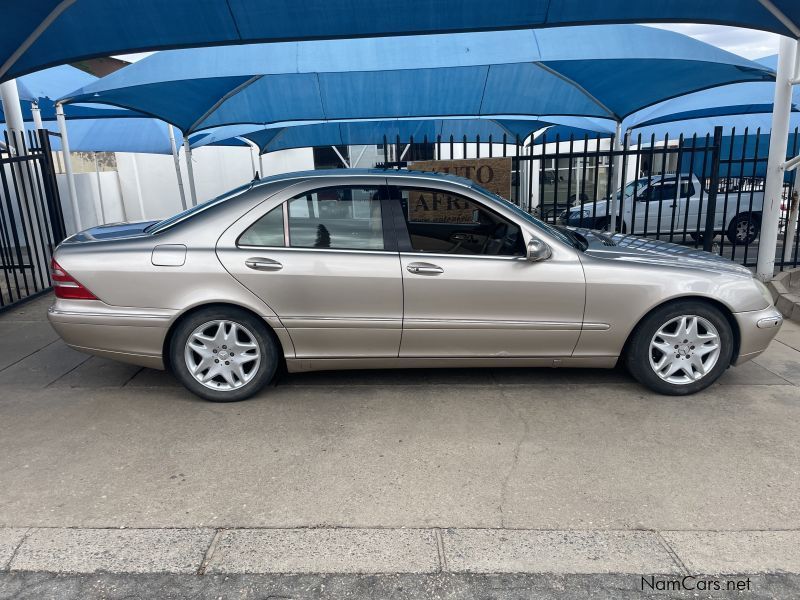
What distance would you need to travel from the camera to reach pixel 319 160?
67.5 feet

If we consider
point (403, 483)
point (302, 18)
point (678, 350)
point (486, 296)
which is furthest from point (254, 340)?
point (302, 18)

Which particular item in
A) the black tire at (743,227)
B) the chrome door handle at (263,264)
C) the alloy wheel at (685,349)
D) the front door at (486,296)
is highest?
the chrome door handle at (263,264)

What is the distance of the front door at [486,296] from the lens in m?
3.88

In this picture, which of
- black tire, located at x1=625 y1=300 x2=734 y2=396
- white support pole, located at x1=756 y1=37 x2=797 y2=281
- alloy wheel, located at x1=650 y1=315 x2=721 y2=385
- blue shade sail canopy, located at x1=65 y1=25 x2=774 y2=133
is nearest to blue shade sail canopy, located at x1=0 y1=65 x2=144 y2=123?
blue shade sail canopy, located at x1=65 y1=25 x2=774 y2=133

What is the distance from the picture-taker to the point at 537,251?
3.82 metres

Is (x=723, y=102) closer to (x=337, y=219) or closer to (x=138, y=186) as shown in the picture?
(x=337, y=219)

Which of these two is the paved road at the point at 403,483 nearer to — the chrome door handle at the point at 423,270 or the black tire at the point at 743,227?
the chrome door handle at the point at 423,270

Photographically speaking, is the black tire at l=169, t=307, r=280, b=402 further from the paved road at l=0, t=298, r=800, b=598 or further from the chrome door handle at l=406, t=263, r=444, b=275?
the chrome door handle at l=406, t=263, r=444, b=275

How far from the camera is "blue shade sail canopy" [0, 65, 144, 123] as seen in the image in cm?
911

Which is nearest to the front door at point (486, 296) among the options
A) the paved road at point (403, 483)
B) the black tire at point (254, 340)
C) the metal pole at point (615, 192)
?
the paved road at point (403, 483)

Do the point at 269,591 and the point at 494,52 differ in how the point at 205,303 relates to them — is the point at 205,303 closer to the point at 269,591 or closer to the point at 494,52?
the point at 269,591

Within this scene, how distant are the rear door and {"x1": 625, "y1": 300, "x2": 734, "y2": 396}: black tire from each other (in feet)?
5.70

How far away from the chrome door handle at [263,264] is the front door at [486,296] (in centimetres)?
88

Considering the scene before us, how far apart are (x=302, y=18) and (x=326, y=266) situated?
284 centimetres
